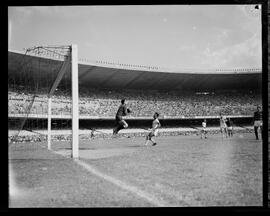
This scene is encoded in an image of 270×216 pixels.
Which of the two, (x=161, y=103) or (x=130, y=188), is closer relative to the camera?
(x=130, y=188)

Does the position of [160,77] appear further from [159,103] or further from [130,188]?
[130,188]

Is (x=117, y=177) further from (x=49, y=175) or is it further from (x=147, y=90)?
(x=147, y=90)

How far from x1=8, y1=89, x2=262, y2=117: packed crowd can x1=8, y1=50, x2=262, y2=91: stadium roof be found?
80cm

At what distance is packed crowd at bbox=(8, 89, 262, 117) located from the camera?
2823 centimetres

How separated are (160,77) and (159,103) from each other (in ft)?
8.85

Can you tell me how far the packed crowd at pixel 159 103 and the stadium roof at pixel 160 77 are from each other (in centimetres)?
80

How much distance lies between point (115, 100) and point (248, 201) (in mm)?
27160

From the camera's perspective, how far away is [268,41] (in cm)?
503

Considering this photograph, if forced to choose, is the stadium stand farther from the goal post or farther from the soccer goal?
the goal post

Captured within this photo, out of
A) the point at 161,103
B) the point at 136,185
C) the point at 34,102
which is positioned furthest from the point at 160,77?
the point at 136,185

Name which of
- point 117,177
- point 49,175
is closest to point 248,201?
point 117,177

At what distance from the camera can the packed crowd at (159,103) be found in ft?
92.6

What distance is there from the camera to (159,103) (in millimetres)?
32844
